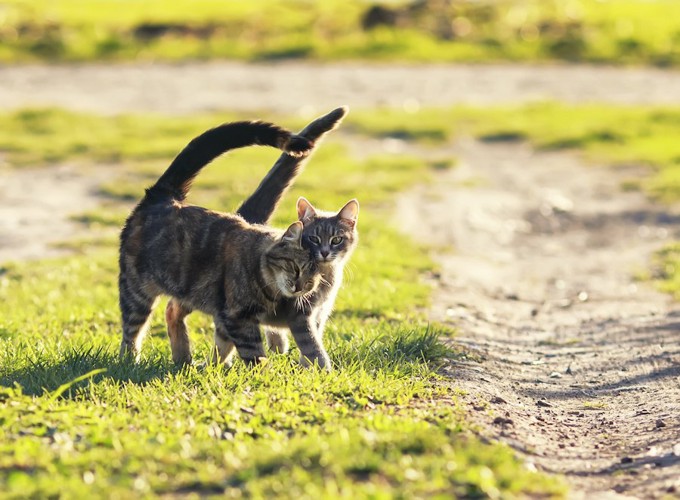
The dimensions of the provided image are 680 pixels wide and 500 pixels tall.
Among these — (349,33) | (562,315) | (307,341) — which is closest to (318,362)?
(307,341)

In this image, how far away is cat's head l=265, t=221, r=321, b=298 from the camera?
6848 mm

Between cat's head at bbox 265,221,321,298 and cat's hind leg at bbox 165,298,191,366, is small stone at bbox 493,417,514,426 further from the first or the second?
cat's hind leg at bbox 165,298,191,366

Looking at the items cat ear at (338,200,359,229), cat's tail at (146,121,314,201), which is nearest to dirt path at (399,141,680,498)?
cat ear at (338,200,359,229)

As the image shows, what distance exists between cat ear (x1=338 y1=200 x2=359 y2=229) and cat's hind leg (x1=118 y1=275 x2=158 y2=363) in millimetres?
1361

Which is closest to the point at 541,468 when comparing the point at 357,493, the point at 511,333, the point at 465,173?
the point at 357,493

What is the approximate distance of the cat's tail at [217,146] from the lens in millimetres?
7133

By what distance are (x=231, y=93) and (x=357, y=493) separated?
22.9m

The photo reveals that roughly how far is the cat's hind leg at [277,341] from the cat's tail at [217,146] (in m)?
1.15

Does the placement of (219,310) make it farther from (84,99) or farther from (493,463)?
(84,99)

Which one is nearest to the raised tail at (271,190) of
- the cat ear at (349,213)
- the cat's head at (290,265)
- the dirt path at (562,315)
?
the cat ear at (349,213)

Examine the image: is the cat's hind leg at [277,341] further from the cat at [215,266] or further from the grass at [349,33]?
the grass at [349,33]

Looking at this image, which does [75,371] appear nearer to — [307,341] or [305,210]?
[307,341]

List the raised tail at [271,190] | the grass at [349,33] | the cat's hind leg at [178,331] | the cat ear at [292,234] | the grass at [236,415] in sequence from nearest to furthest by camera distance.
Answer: the grass at [236,415], the cat ear at [292,234], the cat's hind leg at [178,331], the raised tail at [271,190], the grass at [349,33]

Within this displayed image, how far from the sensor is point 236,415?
5.78 metres
